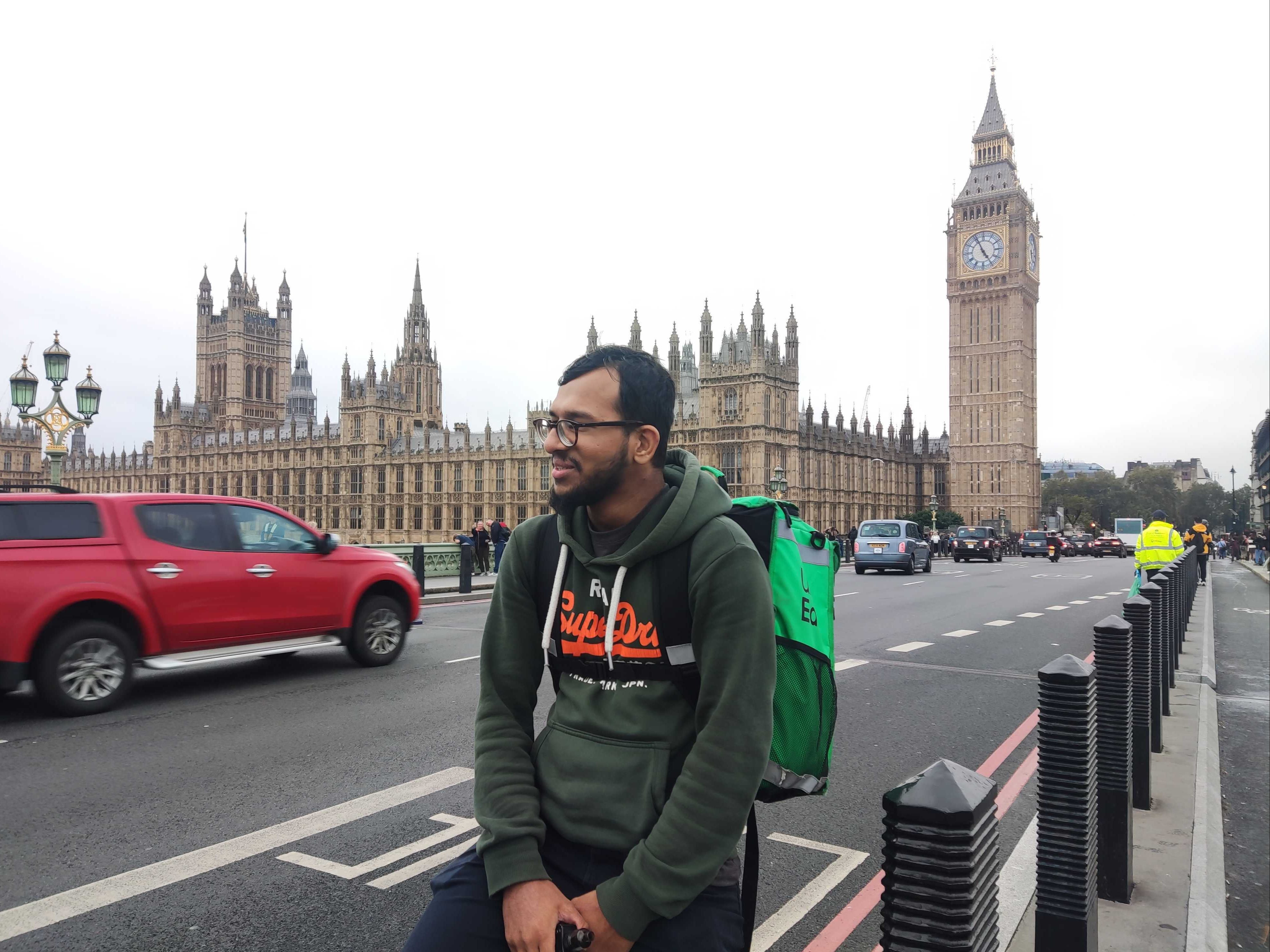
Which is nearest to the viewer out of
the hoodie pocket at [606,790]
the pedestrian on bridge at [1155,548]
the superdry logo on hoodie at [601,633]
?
the hoodie pocket at [606,790]

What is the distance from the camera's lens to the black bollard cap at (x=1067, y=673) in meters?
3.23

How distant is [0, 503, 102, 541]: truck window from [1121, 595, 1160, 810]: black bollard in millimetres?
7396

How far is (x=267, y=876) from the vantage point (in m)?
3.93

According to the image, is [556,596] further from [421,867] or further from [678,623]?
[421,867]

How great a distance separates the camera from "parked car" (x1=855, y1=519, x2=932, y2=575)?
27.9 meters

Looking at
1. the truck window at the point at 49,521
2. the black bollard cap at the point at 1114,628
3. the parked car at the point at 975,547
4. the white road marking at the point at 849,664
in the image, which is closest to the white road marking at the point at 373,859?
the black bollard cap at the point at 1114,628

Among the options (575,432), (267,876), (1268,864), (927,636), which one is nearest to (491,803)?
(575,432)

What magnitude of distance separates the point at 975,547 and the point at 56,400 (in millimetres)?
34263

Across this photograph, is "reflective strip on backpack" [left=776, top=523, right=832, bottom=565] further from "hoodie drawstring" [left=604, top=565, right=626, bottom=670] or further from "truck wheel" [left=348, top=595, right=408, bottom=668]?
"truck wheel" [left=348, top=595, right=408, bottom=668]

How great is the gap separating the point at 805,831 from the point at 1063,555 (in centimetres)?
5678

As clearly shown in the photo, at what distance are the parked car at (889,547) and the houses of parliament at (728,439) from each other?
104 ft

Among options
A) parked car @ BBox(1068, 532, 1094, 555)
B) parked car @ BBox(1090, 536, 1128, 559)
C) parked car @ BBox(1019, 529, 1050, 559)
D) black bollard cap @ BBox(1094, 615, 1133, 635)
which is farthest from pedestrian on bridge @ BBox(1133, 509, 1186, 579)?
parked car @ BBox(1068, 532, 1094, 555)

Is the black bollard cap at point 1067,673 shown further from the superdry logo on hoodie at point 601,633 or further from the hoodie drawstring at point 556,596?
the hoodie drawstring at point 556,596

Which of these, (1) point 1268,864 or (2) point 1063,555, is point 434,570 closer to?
(1) point 1268,864
